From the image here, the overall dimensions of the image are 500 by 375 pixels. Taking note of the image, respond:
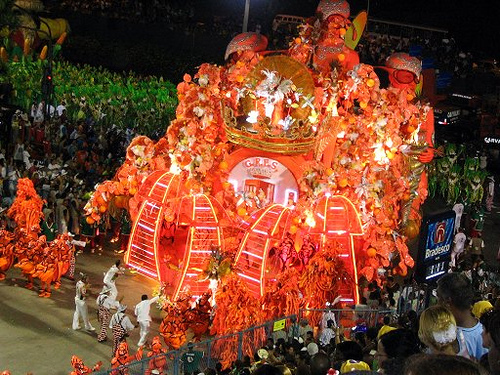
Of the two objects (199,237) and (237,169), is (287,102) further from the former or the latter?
(199,237)

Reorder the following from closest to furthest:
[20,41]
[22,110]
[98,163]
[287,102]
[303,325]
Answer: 1. [303,325]
2. [287,102]
3. [98,163]
4. [22,110]
5. [20,41]

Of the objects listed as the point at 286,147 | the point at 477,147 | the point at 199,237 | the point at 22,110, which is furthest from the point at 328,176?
the point at 477,147

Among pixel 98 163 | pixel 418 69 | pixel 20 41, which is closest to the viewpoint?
pixel 418 69

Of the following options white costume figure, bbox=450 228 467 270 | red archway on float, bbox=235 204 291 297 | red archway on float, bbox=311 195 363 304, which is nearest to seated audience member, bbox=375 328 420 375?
red archway on float, bbox=235 204 291 297

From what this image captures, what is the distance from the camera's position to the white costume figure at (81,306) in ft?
40.5

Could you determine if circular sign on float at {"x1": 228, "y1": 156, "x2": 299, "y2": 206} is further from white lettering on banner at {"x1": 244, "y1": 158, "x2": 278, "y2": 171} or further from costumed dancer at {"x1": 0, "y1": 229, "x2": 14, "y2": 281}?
costumed dancer at {"x1": 0, "y1": 229, "x2": 14, "y2": 281}

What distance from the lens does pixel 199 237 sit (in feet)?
43.8

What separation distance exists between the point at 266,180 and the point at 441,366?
10184 millimetres

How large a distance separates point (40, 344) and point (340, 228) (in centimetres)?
448

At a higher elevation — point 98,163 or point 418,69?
point 418,69

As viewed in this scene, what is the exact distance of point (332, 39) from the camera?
14.6m

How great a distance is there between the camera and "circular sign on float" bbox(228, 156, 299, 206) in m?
13.6

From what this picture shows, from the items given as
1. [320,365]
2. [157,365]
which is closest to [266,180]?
[157,365]

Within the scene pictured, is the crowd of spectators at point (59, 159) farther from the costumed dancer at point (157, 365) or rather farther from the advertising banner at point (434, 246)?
the advertising banner at point (434, 246)
